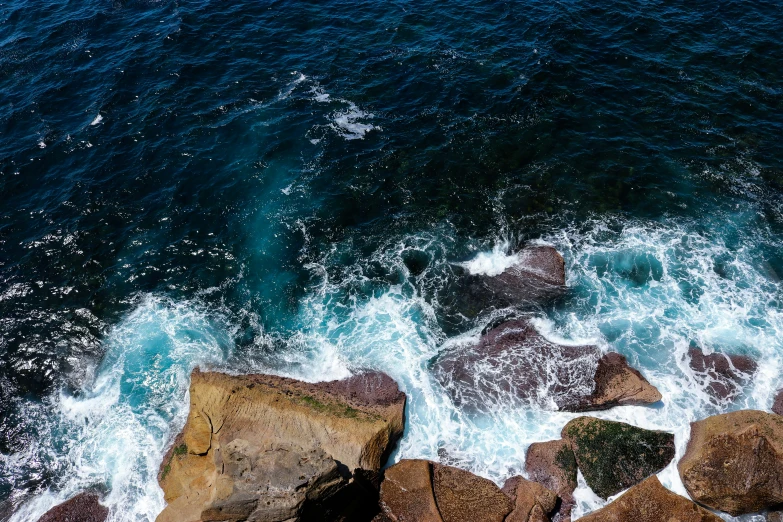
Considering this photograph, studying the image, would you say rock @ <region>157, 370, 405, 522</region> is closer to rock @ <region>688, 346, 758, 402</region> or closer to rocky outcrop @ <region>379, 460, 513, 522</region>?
rocky outcrop @ <region>379, 460, 513, 522</region>

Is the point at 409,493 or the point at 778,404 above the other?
the point at 778,404

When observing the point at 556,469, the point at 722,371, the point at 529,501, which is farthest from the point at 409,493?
the point at 722,371

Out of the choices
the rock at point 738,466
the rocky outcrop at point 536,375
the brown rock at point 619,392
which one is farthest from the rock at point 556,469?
the rock at point 738,466

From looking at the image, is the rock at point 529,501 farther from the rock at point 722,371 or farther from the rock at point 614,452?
the rock at point 722,371

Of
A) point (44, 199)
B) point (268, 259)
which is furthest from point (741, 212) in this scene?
point (44, 199)

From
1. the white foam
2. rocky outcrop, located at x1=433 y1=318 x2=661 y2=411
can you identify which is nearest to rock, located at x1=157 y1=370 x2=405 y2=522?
rocky outcrop, located at x1=433 y1=318 x2=661 y2=411

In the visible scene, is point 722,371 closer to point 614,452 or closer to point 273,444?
point 614,452

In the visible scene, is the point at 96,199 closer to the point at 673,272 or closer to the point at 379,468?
the point at 379,468
